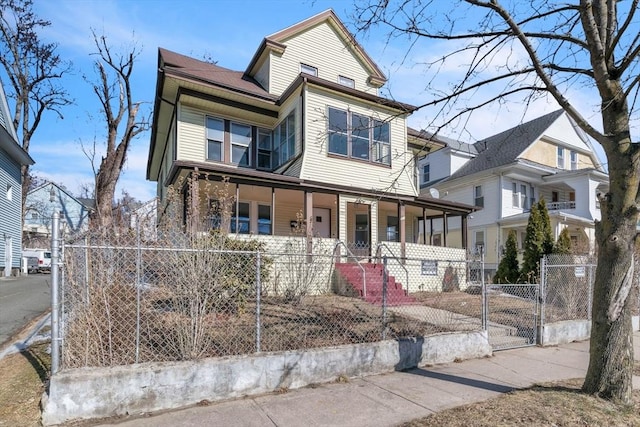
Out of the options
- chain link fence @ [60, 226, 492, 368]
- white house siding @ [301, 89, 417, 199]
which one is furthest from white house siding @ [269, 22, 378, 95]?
chain link fence @ [60, 226, 492, 368]

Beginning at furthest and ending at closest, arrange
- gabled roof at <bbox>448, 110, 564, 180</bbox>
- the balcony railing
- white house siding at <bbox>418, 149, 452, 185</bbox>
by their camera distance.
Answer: white house siding at <bbox>418, 149, 452, 185</bbox>, the balcony railing, gabled roof at <bbox>448, 110, 564, 180</bbox>

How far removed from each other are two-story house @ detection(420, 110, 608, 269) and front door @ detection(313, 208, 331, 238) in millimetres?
9777

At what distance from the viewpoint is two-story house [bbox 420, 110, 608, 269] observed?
2238 cm

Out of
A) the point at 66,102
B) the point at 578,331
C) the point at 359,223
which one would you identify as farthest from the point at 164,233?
the point at 66,102

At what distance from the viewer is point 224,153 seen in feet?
44.9

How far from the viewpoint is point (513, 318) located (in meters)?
9.27

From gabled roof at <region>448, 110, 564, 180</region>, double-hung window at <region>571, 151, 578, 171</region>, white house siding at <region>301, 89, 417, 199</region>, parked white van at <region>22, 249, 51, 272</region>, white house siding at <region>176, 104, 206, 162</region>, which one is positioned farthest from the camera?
parked white van at <region>22, 249, 51, 272</region>

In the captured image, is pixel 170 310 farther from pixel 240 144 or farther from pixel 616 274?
pixel 240 144

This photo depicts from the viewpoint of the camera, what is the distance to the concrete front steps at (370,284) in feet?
32.4

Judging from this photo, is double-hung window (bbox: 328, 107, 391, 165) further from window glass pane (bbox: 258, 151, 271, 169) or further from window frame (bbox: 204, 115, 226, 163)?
window frame (bbox: 204, 115, 226, 163)

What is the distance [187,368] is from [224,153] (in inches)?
403

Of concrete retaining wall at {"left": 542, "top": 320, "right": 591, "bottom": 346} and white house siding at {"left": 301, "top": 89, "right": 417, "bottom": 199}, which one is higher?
white house siding at {"left": 301, "top": 89, "right": 417, "bottom": 199}

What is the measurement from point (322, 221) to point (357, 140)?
354 centimetres

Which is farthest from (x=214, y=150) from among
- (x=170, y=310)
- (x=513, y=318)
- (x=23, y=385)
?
(x=513, y=318)
